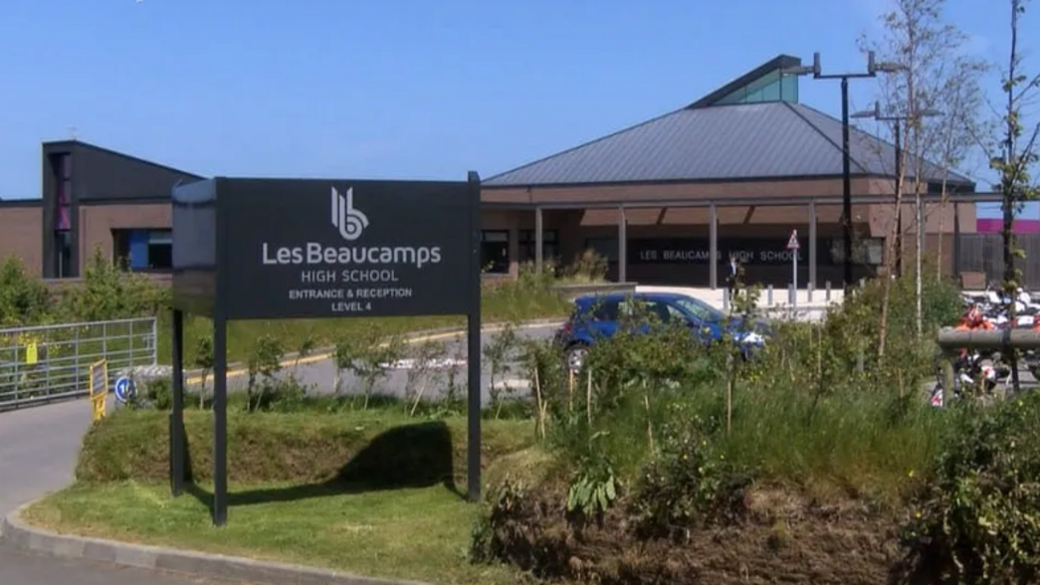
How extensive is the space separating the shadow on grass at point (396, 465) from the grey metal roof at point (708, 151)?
163ft

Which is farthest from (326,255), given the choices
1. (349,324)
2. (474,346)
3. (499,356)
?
(349,324)

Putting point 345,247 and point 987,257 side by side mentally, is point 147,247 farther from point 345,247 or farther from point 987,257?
point 345,247

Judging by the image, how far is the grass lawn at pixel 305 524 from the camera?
31.1ft

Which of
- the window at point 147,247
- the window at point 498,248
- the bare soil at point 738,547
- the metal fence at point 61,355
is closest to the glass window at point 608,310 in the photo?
→ the metal fence at point 61,355

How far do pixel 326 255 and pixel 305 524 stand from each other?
84.9 inches

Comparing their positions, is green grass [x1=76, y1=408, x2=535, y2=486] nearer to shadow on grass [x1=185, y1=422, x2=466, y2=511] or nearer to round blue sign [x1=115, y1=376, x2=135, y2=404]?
shadow on grass [x1=185, y1=422, x2=466, y2=511]

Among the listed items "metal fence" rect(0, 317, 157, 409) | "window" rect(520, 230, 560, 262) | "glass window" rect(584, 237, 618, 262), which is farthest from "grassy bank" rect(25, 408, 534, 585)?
"glass window" rect(584, 237, 618, 262)

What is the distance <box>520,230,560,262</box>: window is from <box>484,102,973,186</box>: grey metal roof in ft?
9.69

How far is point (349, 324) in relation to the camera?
31.7 metres

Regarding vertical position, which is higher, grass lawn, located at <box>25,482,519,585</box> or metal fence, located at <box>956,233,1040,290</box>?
metal fence, located at <box>956,233,1040,290</box>

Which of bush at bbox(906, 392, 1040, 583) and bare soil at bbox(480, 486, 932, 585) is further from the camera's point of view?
bare soil at bbox(480, 486, 932, 585)

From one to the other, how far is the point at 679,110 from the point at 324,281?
66.0m

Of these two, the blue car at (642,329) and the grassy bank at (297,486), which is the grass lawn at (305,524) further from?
the blue car at (642,329)

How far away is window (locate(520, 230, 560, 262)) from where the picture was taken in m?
66.2
